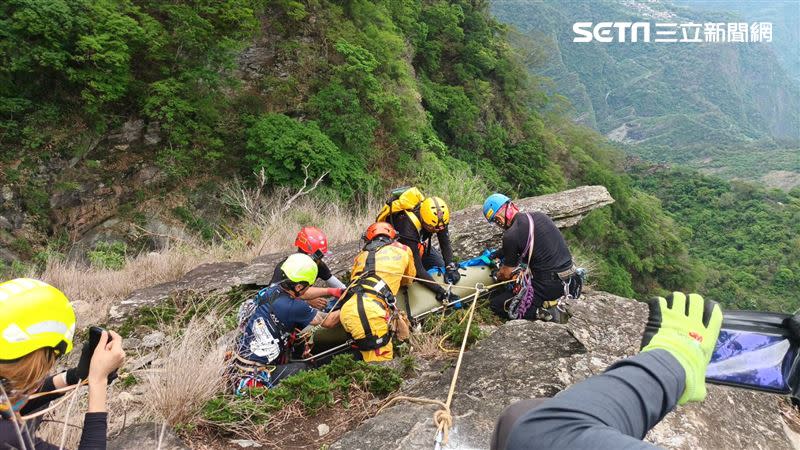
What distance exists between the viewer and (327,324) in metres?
3.81

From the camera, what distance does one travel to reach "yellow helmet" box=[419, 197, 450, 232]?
496 centimetres

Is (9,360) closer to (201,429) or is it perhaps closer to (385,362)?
(201,429)

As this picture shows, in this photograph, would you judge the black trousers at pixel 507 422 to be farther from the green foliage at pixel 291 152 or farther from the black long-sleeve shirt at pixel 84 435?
the green foliage at pixel 291 152

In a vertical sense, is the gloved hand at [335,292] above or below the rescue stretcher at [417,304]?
above

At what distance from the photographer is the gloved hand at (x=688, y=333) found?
1193mm

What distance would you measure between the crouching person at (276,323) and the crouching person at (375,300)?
35 centimetres

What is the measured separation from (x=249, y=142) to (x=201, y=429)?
8.01 metres

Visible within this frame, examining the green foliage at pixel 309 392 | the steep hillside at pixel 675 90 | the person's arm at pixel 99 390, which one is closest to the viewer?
the person's arm at pixel 99 390

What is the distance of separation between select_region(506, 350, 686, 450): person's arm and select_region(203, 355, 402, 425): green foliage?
2.06 meters

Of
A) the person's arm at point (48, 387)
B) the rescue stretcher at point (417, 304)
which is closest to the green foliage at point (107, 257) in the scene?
the rescue stretcher at point (417, 304)

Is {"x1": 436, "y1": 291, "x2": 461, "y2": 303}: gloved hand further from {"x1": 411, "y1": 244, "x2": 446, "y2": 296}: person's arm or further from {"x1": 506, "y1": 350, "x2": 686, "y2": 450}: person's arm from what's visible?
{"x1": 506, "y1": 350, "x2": 686, "y2": 450}: person's arm

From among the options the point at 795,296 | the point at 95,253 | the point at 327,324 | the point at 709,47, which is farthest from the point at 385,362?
the point at 709,47

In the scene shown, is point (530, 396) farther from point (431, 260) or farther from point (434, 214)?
point (431, 260)

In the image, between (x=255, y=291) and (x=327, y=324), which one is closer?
(x=327, y=324)
